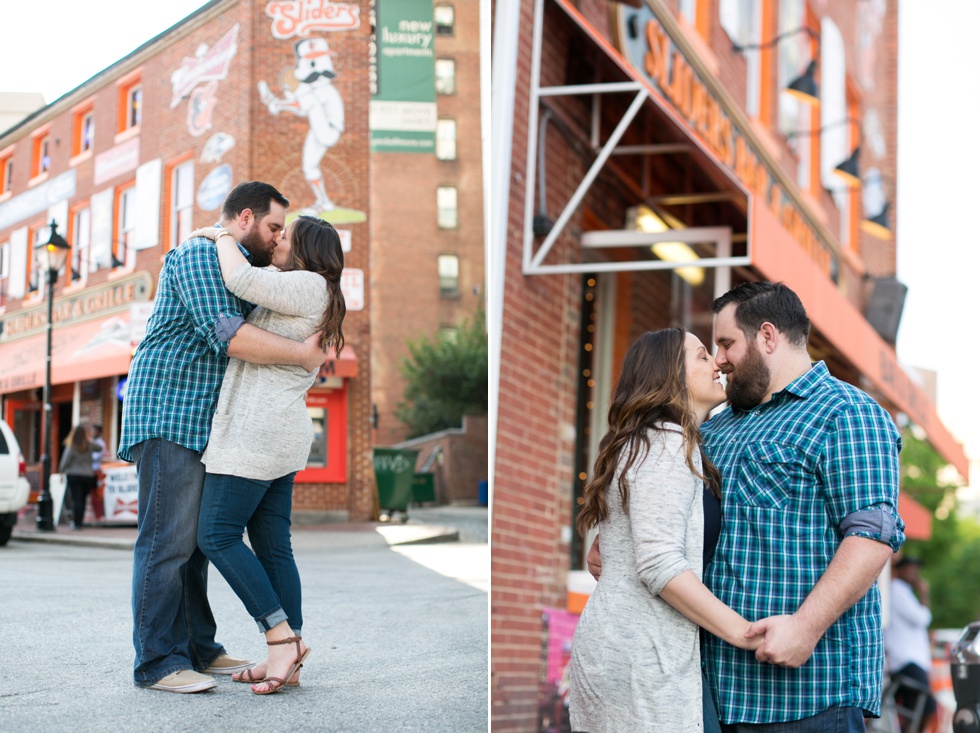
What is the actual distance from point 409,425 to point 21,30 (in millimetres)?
1886

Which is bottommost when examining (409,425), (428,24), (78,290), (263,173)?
(409,425)

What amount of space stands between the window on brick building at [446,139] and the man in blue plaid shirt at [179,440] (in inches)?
44.3

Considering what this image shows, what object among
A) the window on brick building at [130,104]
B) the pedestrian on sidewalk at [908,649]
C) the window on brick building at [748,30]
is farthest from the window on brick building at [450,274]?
the pedestrian on sidewalk at [908,649]

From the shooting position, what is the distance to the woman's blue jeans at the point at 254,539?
9.79ft

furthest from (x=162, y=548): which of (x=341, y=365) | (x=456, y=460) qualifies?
(x=456, y=460)

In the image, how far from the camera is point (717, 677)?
2410mm

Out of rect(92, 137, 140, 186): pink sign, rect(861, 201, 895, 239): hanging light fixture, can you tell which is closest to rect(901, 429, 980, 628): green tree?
rect(861, 201, 895, 239): hanging light fixture

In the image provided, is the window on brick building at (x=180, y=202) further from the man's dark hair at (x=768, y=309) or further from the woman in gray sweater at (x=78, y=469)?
the man's dark hair at (x=768, y=309)

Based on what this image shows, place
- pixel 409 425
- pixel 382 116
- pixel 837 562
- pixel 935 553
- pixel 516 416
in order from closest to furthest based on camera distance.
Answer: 1. pixel 837 562
2. pixel 382 116
3. pixel 409 425
4. pixel 516 416
5. pixel 935 553

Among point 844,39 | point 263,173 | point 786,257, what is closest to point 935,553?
point 844,39

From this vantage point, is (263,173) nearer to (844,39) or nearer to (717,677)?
(717,677)

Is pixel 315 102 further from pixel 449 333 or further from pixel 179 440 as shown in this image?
pixel 179 440

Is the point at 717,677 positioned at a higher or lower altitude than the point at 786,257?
lower

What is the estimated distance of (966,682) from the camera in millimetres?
4301
